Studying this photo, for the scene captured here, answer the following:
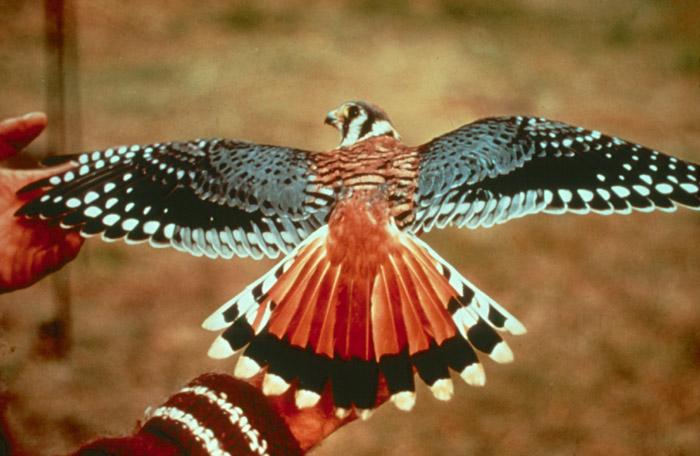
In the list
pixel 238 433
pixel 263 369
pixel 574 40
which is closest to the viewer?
pixel 238 433

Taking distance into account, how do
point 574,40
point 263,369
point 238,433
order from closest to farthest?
point 238,433
point 263,369
point 574,40

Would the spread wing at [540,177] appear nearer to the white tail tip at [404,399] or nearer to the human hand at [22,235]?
the white tail tip at [404,399]

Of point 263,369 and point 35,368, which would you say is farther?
point 35,368

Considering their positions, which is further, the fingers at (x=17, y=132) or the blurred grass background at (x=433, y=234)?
the fingers at (x=17, y=132)

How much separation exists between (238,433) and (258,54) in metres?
0.61

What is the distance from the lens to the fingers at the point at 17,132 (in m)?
1.18

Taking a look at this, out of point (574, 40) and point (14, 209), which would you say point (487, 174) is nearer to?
→ point (574, 40)

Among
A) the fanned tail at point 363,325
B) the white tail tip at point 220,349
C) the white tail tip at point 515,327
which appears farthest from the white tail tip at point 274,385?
the white tail tip at point 515,327

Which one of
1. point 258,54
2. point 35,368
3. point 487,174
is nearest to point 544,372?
point 487,174

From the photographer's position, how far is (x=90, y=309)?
1183 millimetres

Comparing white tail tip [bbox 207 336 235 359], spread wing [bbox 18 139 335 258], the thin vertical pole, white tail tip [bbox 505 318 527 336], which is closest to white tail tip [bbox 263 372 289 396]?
white tail tip [bbox 207 336 235 359]

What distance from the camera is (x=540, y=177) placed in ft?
3.52

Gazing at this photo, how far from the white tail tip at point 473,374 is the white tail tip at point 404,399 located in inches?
3.1

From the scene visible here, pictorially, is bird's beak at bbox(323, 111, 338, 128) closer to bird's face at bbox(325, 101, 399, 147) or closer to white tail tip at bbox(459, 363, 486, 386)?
bird's face at bbox(325, 101, 399, 147)
